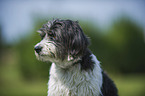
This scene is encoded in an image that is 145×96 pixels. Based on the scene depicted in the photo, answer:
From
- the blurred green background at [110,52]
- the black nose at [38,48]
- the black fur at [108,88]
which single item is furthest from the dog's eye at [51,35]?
the blurred green background at [110,52]

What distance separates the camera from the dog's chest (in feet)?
9.86

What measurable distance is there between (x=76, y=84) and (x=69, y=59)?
50 centimetres

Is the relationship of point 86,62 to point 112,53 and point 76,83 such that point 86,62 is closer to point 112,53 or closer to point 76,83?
point 76,83

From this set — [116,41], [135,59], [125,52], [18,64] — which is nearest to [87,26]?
[116,41]

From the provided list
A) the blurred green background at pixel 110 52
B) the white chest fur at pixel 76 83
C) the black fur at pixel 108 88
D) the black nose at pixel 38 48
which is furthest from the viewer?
the blurred green background at pixel 110 52

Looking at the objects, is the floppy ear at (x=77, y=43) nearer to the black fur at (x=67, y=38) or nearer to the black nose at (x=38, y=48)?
the black fur at (x=67, y=38)

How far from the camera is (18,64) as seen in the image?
17.4 m

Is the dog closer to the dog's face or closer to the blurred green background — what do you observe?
the dog's face

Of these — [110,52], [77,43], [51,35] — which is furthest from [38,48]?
[110,52]

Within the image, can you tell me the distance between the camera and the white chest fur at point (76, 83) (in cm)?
300

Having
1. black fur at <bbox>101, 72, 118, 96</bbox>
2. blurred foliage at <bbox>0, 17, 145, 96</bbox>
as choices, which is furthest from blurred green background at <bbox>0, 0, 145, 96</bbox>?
black fur at <bbox>101, 72, 118, 96</bbox>

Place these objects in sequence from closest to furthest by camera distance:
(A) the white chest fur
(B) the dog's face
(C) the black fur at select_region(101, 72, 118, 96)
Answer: (B) the dog's face < (A) the white chest fur < (C) the black fur at select_region(101, 72, 118, 96)

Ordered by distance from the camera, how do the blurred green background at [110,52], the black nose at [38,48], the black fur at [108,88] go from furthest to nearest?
the blurred green background at [110,52] → the black fur at [108,88] → the black nose at [38,48]

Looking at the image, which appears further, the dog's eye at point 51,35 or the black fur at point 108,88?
the black fur at point 108,88
